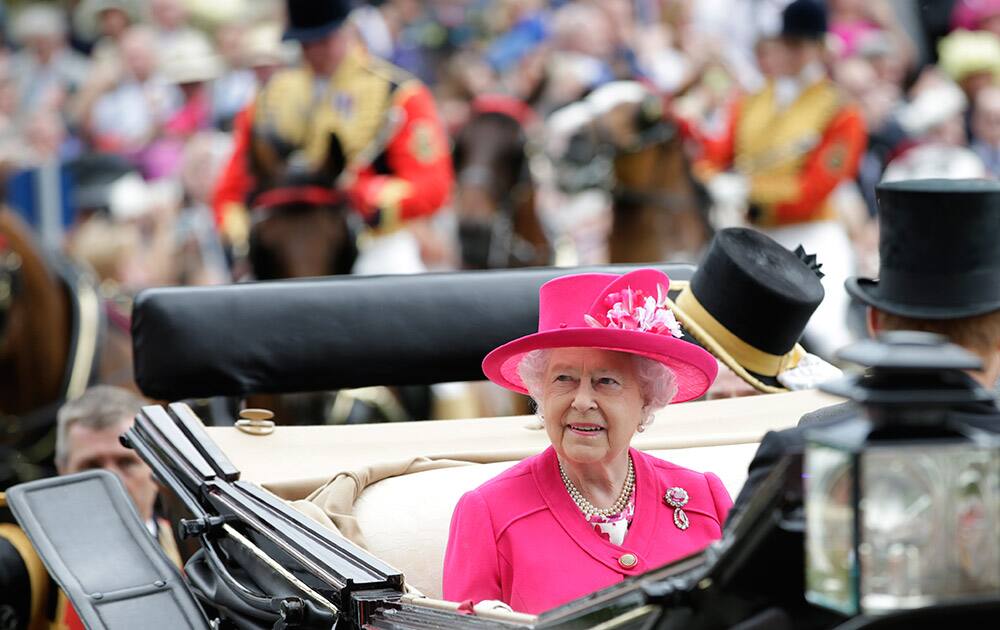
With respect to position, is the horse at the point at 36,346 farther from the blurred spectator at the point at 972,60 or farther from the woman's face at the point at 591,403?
the blurred spectator at the point at 972,60

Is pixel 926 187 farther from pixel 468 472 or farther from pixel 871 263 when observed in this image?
pixel 871 263

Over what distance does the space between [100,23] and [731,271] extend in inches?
329

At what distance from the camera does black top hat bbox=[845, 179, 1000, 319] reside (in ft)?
8.46

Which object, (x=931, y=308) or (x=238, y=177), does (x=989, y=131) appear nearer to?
(x=238, y=177)

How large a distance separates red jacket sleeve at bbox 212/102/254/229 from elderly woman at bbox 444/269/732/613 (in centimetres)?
429

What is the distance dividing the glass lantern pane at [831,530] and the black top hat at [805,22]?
7.23 meters

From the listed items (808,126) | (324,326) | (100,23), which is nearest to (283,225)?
(324,326)

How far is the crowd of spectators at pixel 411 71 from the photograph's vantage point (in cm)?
920

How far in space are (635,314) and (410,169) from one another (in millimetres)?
4432

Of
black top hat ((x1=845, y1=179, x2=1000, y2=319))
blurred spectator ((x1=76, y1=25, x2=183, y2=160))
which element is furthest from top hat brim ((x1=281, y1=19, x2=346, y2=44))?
black top hat ((x1=845, y1=179, x2=1000, y2=319))

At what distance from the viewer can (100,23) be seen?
11.7m

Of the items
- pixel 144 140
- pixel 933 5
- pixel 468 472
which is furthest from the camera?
pixel 933 5

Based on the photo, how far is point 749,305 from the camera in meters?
4.06

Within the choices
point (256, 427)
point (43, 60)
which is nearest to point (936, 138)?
point (43, 60)
